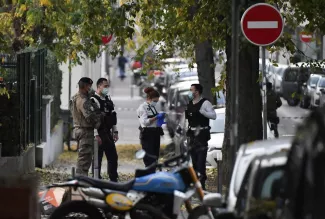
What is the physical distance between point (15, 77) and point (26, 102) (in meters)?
0.91

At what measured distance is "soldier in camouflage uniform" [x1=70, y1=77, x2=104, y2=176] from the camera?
1744 cm

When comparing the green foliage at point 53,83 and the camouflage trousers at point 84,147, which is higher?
the green foliage at point 53,83

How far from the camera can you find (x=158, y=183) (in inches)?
444

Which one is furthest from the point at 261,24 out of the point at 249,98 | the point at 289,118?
the point at 289,118

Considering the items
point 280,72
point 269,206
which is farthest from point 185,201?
point 280,72

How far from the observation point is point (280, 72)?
2083 inches

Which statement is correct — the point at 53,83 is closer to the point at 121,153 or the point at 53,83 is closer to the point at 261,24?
the point at 121,153

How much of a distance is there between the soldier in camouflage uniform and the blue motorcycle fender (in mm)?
6121

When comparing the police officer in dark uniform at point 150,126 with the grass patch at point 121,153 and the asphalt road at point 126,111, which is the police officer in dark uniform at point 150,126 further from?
the asphalt road at point 126,111

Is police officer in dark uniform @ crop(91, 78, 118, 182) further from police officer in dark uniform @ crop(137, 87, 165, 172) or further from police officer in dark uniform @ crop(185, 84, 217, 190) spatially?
police officer in dark uniform @ crop(185, 84, 217, 190)

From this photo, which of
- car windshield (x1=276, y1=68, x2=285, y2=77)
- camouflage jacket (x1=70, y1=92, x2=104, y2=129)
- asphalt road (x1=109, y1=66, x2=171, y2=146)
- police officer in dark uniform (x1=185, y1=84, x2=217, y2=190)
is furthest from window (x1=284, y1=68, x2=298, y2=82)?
camouflage jacket (x1=70, y1=92, x2=104, y2=129)

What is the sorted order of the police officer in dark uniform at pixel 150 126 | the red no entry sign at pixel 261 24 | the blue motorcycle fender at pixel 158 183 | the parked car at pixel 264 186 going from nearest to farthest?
the parked car at pixel 264 186
the blue motorcycle fender at pixel 158 183
the red no entry sign at pixel 261 24
the police officer in dark uniform at pixel 150 126

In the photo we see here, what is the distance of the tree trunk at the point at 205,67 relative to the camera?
25.3 metres

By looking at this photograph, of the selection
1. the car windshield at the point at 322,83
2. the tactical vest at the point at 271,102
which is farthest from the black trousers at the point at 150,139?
the car windshield at the point at 322,83
